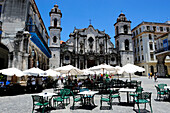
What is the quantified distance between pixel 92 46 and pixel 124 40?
10143 millimetres

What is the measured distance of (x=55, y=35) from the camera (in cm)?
3416

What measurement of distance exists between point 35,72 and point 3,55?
1096 centimetres

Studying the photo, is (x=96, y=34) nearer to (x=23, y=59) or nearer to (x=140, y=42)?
(x=140, y=42)

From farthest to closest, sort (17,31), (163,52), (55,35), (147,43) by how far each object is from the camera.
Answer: (147,43)
(55,35)
(163,52)
(17,31)

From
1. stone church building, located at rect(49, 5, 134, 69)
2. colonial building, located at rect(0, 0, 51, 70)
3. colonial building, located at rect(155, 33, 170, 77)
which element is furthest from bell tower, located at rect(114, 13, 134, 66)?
colonial building, located at rect(0, 0, 51, 70)

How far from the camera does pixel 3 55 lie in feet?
60.0

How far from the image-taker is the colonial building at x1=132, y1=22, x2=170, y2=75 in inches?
1519

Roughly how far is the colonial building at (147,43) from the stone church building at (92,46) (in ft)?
16.9

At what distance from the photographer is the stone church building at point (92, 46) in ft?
115

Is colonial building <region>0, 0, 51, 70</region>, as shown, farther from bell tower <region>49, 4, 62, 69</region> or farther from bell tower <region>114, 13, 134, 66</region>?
bell tower <region>114, 13, 134, 66</region>

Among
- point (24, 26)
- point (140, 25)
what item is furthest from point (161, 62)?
point (24, 26)

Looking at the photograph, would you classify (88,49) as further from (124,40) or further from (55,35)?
(124,40)

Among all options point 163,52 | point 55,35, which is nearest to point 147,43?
point 163,52

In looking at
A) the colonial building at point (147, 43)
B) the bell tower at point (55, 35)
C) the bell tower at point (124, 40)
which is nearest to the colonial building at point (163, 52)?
the colonial building at point (147, 43)
